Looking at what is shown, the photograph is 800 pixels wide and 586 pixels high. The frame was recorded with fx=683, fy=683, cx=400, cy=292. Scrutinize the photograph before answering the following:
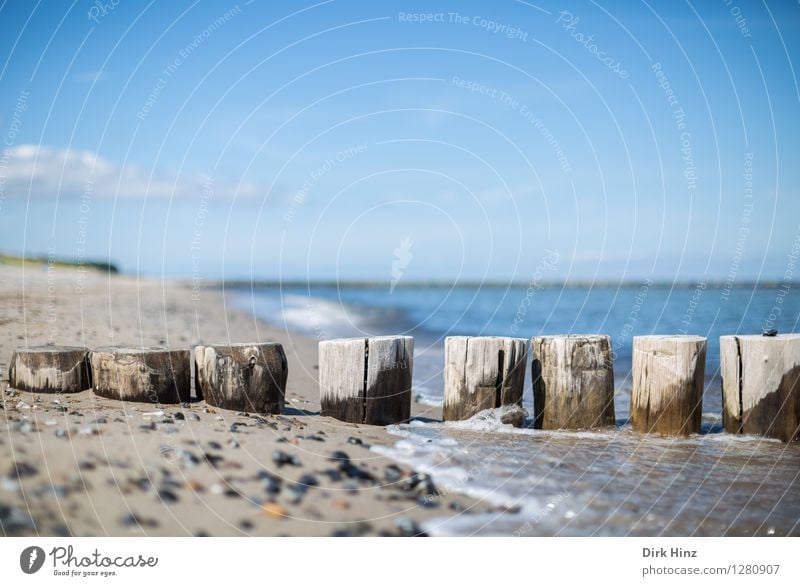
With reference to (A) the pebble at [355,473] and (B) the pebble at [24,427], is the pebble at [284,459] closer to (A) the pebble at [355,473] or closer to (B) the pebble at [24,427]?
(A) the pebble at [355,473]

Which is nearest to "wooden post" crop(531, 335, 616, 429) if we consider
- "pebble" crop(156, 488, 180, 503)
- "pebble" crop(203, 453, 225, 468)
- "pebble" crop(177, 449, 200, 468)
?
"pebble" crop(203, 453, 225, 468)

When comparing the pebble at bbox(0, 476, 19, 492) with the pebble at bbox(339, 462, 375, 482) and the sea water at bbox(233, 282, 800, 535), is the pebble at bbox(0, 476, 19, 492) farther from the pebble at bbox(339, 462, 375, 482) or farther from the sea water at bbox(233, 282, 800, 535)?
the sea water at bbox(233, 282, 800, 535)

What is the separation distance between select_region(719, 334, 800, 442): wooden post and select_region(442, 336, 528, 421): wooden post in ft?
6.43

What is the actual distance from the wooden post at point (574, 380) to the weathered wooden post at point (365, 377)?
1319 mm

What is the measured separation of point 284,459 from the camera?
15.7ft

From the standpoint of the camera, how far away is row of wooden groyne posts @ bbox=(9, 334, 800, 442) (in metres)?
6.12

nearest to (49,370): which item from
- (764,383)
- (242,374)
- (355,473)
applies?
(242,374)

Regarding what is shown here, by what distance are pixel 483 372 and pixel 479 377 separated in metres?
0.06

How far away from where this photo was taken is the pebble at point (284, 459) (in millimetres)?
4770

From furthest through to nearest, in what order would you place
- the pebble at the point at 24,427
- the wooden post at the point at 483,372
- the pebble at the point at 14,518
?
the wooden post at the point at 483,372
the pebble at the point at 24,427
the pebble at the point at 14,518

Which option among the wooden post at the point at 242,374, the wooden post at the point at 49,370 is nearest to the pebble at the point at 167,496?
the wooden post at the point at 242,374

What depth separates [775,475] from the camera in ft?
17.9
